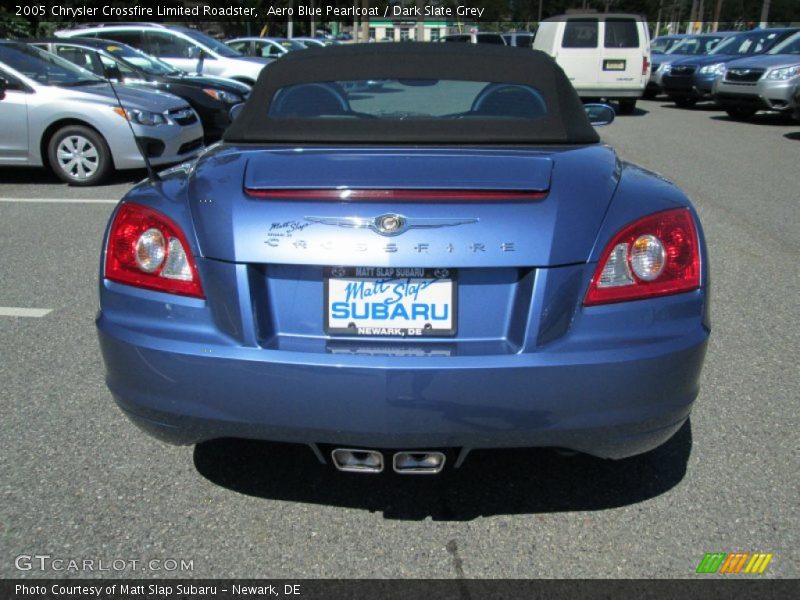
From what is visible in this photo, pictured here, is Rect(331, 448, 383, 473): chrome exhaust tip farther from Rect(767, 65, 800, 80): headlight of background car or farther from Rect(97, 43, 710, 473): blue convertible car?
Rect(767, 65, 800, 80): headlight of background car

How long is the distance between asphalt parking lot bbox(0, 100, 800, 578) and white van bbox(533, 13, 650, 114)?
14.7 meters

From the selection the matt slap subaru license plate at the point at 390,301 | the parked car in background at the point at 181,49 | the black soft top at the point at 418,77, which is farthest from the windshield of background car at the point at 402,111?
the parked car in background at the point at 181,49

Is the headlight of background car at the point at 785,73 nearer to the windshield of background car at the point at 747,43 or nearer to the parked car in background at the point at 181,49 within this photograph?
the windshield of background car at the point at 747,43

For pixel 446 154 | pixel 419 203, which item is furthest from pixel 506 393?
pixel 446 154

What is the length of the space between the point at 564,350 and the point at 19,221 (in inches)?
249

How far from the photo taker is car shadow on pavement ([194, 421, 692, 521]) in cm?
275

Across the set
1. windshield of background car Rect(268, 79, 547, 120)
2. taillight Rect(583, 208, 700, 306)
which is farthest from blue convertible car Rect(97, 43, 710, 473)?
windshield of background car Rect(268, 79, 547, 120)

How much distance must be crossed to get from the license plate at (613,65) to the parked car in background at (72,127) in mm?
11592

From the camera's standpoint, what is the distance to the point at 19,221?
7.17 meters

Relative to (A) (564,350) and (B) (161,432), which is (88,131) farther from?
(A) (564,350)

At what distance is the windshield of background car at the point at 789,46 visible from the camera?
1638cm

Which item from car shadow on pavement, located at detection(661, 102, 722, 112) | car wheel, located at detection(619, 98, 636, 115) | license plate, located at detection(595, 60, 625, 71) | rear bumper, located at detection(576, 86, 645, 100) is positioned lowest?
car shadow on pavement, located at detection(661, 102, 722, 112)

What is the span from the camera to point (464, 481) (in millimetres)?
2885

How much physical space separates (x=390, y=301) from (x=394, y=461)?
19.6 inches
